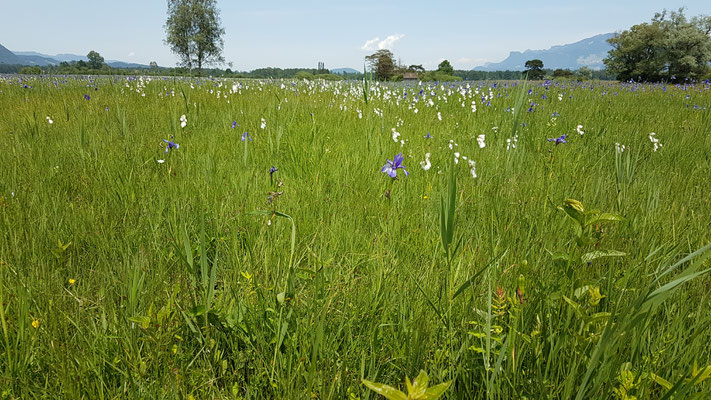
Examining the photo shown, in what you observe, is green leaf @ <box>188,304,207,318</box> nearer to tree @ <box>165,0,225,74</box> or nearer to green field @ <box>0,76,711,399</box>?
green field @ <box>0,76,711,399</box>

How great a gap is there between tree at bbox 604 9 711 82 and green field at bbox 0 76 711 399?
149ft

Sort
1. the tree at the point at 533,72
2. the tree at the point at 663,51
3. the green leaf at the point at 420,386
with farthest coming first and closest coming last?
the tree at the point at 663,51, the tree at the point at 533,72, the green leaf at the point at 420,386

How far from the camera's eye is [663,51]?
42531mm

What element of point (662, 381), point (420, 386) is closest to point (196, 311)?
point (420, 386)

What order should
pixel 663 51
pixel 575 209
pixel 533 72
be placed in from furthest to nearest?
pixel 663 51 < pixel 533 72 < pixel 575 209

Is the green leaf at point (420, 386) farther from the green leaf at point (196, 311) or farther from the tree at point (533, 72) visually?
the tree at point (533, 72)

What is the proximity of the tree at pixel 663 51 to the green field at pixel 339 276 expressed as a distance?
45352 mm

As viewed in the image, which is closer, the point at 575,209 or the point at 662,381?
the point at 662,381

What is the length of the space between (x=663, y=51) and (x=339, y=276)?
56.9 m

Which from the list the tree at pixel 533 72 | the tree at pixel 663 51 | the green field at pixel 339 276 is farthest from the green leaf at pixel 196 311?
the tree at pixel 663 51

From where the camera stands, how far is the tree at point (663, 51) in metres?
40.2

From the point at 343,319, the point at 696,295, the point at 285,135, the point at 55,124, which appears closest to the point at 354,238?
the point at 343,319

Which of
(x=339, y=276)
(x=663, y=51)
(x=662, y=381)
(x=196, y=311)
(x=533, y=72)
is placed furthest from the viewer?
(x=663, y=51)

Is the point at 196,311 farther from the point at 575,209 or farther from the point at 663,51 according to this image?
the point at 663,51
